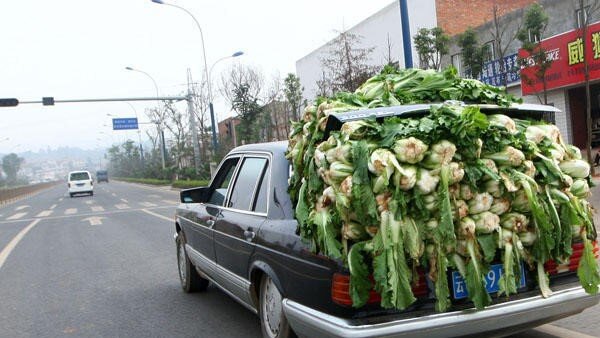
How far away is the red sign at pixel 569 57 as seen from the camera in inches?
680

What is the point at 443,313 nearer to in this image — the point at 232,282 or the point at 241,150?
the point at 232,282

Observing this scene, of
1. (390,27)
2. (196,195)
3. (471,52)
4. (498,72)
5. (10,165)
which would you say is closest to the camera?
(196,195)

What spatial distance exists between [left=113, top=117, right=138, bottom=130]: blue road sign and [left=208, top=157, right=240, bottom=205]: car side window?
49292 millimetres

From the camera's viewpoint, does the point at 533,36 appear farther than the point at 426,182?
Yes

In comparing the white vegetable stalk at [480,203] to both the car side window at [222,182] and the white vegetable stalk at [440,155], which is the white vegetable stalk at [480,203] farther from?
the car side window at [222,182]

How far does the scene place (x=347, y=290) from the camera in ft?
10.0

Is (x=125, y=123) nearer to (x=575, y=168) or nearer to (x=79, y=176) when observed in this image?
(x=79, y=176)

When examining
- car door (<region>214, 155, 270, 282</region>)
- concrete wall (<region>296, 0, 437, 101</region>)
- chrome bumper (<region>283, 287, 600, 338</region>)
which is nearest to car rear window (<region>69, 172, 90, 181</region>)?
concrete wall (<region>296, 0, 437, 101</region>)

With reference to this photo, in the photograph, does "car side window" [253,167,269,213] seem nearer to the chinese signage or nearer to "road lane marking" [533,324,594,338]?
"road lane marking" [533,324,594,338]

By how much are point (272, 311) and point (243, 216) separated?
829mm

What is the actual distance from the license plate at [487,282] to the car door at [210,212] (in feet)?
8.18

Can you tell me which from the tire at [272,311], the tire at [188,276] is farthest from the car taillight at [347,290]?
the tire at [188,276]

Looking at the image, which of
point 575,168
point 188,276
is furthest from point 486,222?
point 188,276

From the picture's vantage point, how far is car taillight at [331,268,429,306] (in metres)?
3.06
